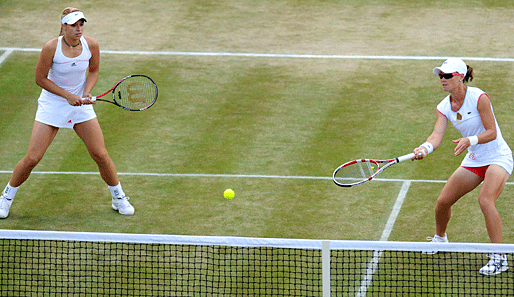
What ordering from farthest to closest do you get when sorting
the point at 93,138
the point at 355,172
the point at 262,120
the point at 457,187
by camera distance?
→ the point at 262,120
the point at 93,138
the point at 355,172
the point at 457,187

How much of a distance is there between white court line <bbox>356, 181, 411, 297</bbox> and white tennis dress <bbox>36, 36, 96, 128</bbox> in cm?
347

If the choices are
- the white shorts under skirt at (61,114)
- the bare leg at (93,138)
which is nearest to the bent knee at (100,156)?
the bare leg at (93,138)

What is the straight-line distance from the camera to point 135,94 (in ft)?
32.0

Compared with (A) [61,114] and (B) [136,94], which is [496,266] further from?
(A) [61,114]

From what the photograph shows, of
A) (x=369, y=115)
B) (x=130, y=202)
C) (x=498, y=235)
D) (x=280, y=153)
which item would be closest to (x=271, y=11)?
(x=369, y=115)

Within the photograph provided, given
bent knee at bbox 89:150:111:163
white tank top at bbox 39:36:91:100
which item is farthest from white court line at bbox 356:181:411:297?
white tank top at bbox 39:36:91:100

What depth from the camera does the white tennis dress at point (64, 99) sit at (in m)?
8.84

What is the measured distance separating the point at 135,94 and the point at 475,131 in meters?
4.02

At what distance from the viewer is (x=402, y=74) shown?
1386cm

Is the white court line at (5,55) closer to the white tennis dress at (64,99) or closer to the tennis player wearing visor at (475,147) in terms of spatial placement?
the white tennis dress at (64,99)

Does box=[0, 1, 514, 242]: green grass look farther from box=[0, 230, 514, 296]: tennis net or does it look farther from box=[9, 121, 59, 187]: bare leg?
box=[9, 121, 59, 187]: bare leg

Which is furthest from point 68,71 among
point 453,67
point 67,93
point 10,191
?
point 453,67

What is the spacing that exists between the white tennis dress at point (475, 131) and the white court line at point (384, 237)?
1308 mm

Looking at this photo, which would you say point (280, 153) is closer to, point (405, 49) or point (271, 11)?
point (405, 49)
